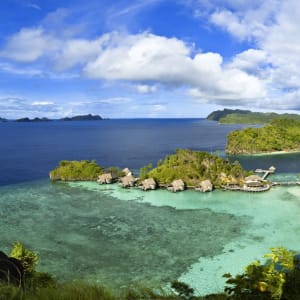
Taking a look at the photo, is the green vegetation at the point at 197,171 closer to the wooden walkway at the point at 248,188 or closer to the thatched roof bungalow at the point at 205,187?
the wooden walkway at the point at 248,188

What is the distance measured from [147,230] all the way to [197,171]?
727 inches

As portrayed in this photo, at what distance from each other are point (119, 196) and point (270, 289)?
3015 centimetres

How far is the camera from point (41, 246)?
24.1m

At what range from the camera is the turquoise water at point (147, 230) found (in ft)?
67.6

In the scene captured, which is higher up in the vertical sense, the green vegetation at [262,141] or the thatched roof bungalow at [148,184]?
the green vegetation at [262,141]

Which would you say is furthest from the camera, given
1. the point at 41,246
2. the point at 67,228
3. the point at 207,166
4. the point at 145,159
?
the point at 145,159

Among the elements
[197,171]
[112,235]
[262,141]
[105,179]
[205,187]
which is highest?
[262,141]

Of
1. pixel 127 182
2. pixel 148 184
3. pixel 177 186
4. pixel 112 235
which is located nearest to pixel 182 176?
pixel 177 186

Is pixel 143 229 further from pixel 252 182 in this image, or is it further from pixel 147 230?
pixel 252 182

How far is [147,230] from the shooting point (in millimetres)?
27531

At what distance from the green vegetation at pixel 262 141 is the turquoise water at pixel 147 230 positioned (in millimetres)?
38339

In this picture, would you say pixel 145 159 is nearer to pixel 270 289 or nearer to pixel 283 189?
pixel 283 189

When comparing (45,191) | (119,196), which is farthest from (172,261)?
(45,191)

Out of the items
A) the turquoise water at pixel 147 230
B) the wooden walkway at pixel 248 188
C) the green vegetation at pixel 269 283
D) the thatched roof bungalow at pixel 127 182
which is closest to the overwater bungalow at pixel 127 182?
the thatched roof bungalow at pixel 127 182
